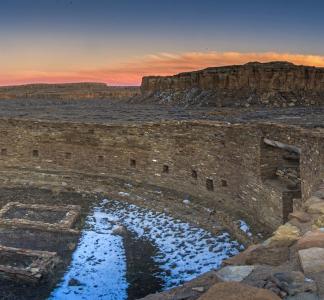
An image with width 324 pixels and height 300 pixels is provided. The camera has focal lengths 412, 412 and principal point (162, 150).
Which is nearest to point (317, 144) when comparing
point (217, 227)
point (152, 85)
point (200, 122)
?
point (217, 227)

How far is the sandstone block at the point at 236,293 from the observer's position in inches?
133

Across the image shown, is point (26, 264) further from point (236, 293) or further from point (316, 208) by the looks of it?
point (236, 293)

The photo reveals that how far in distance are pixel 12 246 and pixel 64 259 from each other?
6.46 feet

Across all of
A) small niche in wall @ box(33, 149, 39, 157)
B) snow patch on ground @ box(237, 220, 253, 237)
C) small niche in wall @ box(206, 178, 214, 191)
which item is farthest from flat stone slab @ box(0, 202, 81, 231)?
snow patch on ground @ box(237, 220, 253, 237)

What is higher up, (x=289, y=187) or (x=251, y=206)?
(x=289, y=187)

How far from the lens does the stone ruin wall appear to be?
12.2 metres

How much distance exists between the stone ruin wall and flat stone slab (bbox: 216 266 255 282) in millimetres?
6054

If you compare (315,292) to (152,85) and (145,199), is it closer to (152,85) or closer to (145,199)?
(145,199)

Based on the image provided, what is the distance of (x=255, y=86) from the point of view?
56.0 meters

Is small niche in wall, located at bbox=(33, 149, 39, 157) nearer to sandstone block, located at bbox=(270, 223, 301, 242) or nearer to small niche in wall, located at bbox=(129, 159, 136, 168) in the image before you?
small niche in wall, located at bbox=(129, 159, 136, 168)

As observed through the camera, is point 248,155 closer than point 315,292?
No

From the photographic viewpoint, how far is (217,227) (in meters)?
13.4

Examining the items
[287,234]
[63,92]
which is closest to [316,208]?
[287,234]

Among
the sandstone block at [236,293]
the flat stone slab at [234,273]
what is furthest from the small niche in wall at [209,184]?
the sandstone block at [236,293]
